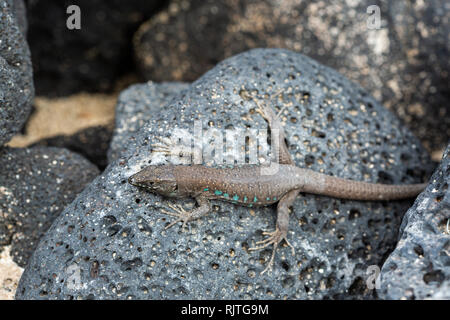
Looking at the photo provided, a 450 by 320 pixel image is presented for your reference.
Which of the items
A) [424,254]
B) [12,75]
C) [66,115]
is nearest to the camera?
[424,254]

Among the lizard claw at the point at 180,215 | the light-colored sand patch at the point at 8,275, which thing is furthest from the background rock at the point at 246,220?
the light-colored sand patch at the point at 8,275

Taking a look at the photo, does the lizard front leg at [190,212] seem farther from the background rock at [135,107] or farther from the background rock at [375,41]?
the background rock at [375,41]

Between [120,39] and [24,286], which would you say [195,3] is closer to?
[120,39]

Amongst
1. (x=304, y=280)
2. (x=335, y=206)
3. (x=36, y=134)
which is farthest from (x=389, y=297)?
(x=36, y=134)

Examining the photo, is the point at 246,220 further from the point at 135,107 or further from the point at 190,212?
the point at 135,107

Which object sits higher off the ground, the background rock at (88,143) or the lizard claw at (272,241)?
the background rock at (88,143)

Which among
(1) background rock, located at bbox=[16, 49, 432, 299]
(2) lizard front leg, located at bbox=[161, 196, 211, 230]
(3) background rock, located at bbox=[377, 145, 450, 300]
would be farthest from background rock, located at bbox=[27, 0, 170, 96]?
(3) background rock, located at bbox=[377, 145, 450, 300]

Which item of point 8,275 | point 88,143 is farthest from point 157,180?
point 88,143
